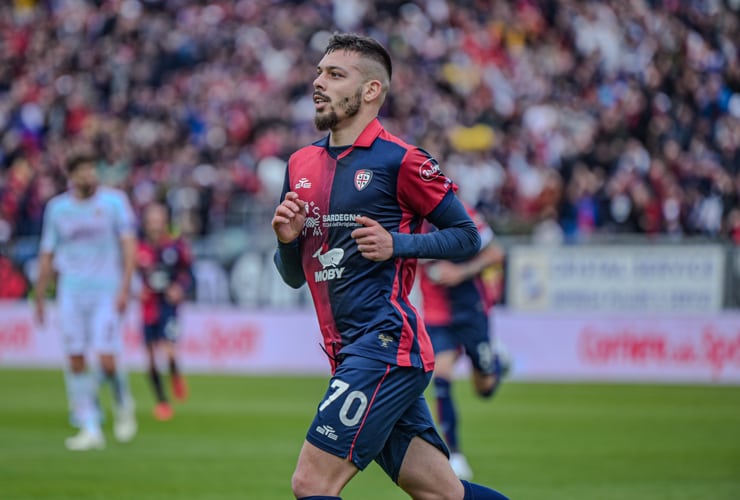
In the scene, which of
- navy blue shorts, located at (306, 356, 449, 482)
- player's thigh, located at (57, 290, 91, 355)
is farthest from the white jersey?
navy blue shorts, located at (306, 356, 449, 482)

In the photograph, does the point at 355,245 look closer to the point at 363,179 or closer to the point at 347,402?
the point at 363,179

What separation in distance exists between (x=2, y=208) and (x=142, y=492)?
1843cm

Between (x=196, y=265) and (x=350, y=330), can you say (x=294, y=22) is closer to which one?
(x=196, y=265)

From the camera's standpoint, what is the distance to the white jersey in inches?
498

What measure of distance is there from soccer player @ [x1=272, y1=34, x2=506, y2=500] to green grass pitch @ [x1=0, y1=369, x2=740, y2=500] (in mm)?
3757

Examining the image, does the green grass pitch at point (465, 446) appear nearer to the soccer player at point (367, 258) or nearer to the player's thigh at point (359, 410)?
the soccer player at point (367, 258)

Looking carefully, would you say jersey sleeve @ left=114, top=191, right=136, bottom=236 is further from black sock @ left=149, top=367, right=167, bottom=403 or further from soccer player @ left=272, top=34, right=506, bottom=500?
soccer player @ left=272, top=34, right=506, bottom=500

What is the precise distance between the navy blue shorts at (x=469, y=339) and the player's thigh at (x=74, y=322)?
365cm

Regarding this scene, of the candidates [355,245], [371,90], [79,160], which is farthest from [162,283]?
[355,245]

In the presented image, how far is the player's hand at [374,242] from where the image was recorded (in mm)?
5547

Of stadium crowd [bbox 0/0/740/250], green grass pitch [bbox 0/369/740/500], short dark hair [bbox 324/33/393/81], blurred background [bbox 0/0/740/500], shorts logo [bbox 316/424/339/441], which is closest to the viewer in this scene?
shorts logo [bbox 316/424/339/441]

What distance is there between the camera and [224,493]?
31.3 ft

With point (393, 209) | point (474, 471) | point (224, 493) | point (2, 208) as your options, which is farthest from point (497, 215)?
point (393, 209)

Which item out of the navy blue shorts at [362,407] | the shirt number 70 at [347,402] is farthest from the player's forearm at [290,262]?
the shirt number 70 at [347,402]
